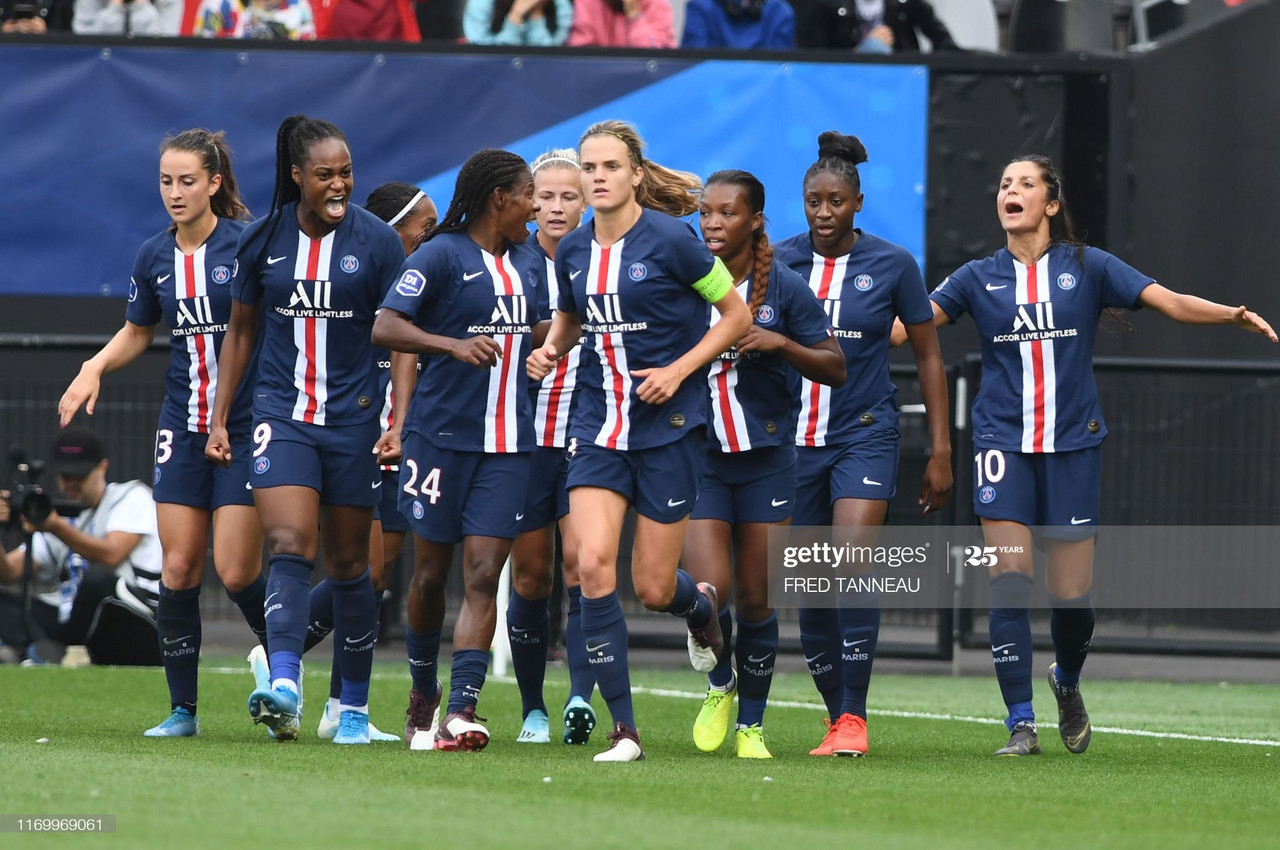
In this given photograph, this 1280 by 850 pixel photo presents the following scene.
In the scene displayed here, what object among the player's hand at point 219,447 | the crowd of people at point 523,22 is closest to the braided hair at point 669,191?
the player's hand at point 219,447

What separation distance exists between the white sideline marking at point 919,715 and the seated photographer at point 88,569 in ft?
1.81

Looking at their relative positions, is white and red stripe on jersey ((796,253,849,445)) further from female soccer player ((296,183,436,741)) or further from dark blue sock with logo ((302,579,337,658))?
dark blue sock with logo ((302,579,337,658))

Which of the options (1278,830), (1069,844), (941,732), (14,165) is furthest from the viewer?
(14,165)

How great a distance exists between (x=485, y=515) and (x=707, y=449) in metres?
0.95

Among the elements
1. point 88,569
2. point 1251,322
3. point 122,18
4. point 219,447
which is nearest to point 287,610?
point 219,447

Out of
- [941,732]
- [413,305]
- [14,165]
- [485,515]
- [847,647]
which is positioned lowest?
[941,732]

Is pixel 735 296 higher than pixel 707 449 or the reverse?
higher

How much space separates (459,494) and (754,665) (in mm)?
1377

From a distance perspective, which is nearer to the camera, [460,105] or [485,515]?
A: [485,515]

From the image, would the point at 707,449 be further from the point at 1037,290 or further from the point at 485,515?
the point at 1037,290

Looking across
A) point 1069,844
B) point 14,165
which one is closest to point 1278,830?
point 1069,844

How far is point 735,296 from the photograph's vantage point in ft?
22.5

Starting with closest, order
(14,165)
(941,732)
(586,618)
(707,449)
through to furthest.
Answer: (586,618)
(707,449)
(941,732)
(14,165)

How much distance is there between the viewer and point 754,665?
24.9 ft
